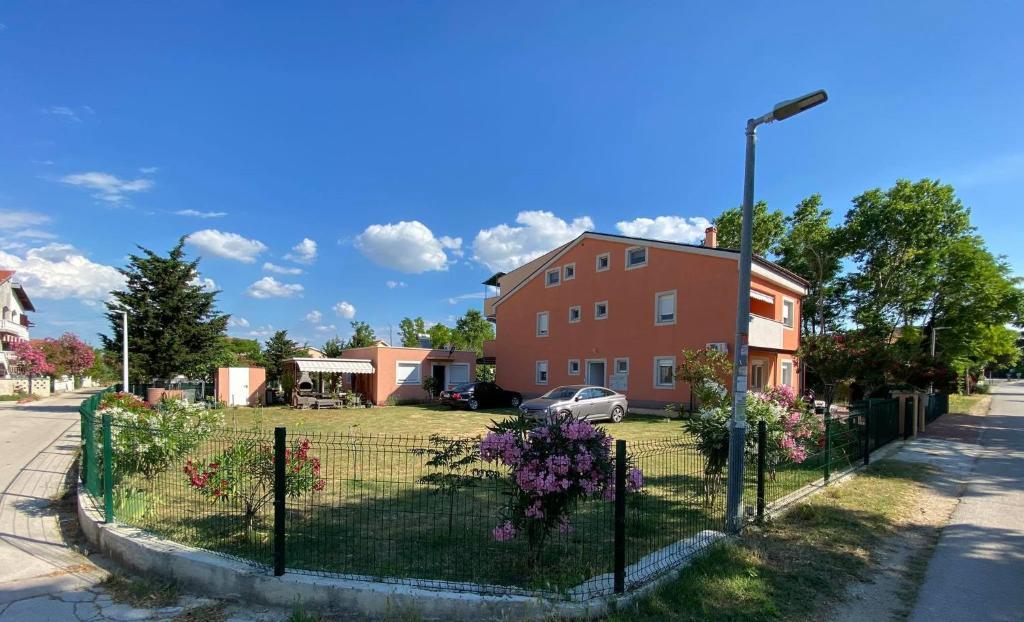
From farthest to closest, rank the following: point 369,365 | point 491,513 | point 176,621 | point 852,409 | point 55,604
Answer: point 369,365, point 852,409, point 491,513, point 55,604, point 176,621

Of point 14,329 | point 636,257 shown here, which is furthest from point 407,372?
point 14,329

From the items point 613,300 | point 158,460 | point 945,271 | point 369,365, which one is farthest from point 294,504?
point 945,271

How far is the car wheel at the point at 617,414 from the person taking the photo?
19656 millimetres

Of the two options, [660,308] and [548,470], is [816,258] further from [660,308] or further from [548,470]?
[548,470]

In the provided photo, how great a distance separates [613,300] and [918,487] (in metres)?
17.0

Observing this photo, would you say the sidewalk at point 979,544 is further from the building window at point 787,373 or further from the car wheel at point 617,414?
the building window at point 787,373

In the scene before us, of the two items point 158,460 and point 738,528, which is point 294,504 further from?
point 738,528

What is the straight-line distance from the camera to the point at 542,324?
95.1ft

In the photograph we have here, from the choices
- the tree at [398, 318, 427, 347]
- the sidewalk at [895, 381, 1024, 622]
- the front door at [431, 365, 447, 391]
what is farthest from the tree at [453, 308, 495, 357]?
the sidewalk at [895, 381, 1024, 622]

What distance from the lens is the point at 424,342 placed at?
34.4 metres

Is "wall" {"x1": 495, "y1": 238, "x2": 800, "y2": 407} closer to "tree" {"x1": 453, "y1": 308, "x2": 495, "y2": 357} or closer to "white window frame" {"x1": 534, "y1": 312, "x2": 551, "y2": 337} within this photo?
"white window frame" {"x1": 534, "y1": 312, "x2": 551, "y2": 337}

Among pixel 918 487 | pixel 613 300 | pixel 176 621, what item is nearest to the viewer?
pixel 176 621

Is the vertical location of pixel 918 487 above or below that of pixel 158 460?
below

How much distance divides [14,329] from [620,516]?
202 feet
